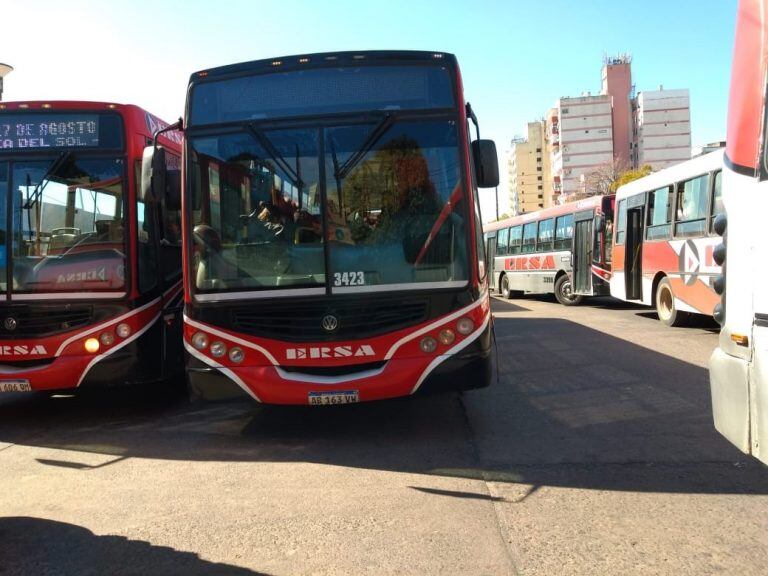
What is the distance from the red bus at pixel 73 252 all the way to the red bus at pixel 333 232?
102 cm

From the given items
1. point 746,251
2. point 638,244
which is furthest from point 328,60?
point 638,244

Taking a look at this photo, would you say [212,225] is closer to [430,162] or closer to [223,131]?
[223,131]

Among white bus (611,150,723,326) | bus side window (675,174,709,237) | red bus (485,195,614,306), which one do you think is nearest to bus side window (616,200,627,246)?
white bus (611,150,723,326)

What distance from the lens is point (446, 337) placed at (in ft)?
16.6

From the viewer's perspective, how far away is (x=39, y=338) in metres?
5.97

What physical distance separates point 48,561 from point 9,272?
3718 millimetres

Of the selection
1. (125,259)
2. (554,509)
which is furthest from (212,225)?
(554,509)

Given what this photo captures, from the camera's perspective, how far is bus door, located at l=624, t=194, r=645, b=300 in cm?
1436

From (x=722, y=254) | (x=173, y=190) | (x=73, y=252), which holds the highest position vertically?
(x=173, y=190)

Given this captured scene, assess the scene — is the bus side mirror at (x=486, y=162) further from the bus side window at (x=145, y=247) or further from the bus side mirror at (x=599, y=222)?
the bus side mirror at (x=599, y=222)

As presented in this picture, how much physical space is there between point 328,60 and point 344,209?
129 centimetres

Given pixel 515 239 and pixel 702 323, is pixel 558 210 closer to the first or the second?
pixel 515 239

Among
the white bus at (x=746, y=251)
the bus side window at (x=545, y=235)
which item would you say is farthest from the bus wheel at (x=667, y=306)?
the white bus at (x=746, y=251)

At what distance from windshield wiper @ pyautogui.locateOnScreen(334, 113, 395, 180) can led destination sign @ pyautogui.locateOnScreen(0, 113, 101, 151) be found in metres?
2.75
